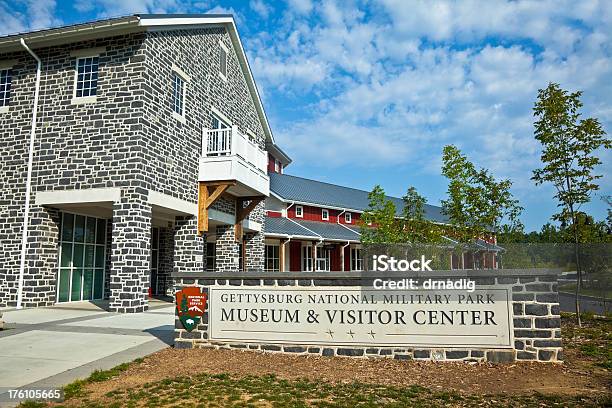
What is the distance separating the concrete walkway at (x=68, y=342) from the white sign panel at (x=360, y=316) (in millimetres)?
1496

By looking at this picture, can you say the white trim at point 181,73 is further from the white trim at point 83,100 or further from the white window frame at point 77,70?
the white trim at point 83,100

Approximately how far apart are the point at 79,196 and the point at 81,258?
3449 millimetres

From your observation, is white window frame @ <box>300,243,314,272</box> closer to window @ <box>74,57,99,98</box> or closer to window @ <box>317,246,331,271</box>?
window @ <box>317,246,331,271</box>

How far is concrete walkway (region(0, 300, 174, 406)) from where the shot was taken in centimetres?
620

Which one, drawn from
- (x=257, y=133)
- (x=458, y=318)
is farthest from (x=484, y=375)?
(x=257, y=133)

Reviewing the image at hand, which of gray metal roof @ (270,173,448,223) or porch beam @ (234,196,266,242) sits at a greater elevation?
gray metal roof @ (270,173,448,223)

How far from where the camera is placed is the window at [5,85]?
15266mm

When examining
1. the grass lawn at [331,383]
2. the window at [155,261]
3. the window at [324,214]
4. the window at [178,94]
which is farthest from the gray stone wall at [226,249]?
the window at [324,214]

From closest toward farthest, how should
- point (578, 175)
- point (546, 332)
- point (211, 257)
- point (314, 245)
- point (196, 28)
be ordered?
point (546, 332) → point (578, 175) → point (196, 28) → point (211, 257) → point (314, 245)

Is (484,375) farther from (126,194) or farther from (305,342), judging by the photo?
(126,194)

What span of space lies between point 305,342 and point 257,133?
57.8ft

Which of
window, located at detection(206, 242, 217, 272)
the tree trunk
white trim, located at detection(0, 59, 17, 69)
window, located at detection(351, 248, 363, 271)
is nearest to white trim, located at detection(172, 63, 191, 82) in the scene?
white trim, located at detection(0, 59, 17, 69)

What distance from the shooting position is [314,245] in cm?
2706

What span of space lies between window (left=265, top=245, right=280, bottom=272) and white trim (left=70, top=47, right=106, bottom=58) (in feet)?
52.3
